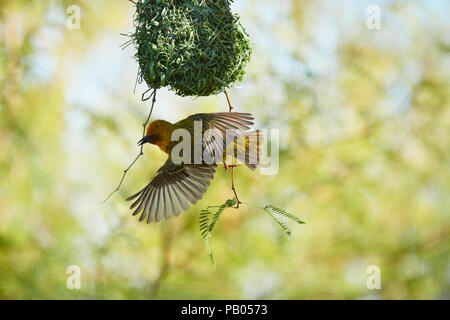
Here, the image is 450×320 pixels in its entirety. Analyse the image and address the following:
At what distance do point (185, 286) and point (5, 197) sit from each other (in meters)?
1.96

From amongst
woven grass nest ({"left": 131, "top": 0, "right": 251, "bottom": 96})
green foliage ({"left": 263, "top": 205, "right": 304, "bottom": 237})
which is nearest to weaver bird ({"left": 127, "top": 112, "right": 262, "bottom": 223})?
woven grass nest ({"left": 131, "top": 0, "right": 251, "bottom": 96})

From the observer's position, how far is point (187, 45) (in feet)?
6.66

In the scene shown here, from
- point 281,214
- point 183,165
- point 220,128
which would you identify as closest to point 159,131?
point 183,165

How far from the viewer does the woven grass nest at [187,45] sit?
203cm

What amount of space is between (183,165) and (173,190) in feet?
0.42

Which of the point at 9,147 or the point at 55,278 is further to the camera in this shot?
the point at 9,147

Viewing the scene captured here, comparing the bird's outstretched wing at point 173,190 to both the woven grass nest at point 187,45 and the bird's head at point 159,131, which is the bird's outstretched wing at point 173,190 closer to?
the bird's head at point 159,131

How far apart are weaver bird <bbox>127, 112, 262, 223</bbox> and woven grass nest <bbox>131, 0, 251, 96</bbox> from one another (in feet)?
0.56

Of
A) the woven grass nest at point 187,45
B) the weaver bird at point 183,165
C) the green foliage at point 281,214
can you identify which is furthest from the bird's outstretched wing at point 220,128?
the green foliage at point 281,214

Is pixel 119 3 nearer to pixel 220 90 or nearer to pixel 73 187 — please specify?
pixel 73 187

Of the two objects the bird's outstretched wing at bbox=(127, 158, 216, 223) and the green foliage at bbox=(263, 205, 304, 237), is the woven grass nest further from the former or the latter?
the green foliage at bbox=(263, 205, 304, 237)

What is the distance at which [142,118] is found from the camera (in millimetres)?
4043
